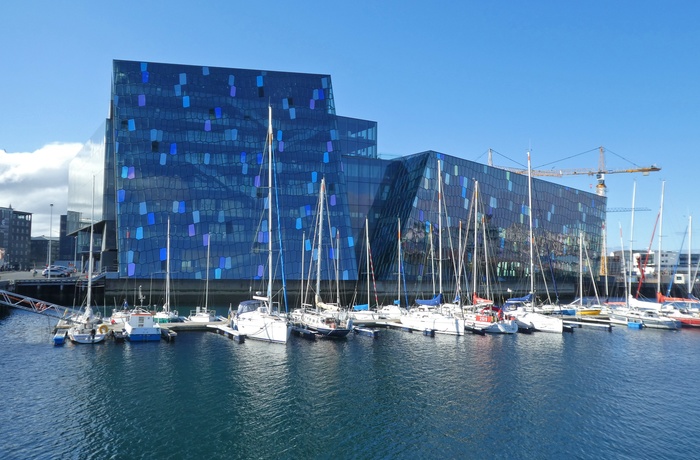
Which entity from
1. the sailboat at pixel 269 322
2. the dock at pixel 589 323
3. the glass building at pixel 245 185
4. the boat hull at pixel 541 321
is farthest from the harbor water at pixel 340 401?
the glass building at pixel 245 185

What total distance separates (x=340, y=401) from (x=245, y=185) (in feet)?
194

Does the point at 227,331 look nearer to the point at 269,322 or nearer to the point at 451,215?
the point at 269,322

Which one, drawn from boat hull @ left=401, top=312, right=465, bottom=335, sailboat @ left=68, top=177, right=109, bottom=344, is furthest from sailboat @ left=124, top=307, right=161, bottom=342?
boat hull @ left=401, top=312, right=465, bottom=335

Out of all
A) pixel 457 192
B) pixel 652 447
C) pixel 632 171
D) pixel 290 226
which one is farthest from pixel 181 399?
pixel 632 171

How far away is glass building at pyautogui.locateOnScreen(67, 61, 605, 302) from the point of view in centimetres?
8006

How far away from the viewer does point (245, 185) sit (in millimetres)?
84250

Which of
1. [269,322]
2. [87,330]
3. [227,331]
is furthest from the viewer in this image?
[227,331]

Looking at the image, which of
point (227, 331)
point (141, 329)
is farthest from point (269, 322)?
point (141, 329)

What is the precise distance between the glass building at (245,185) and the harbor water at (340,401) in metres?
33.3

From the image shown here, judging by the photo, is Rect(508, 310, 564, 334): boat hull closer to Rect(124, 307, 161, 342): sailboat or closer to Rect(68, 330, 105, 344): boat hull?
Rect(124, 307, 161, 342): sailboat

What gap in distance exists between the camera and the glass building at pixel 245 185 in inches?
3152

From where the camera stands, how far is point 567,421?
27.0 meters

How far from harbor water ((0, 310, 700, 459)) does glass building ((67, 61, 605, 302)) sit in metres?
33.3

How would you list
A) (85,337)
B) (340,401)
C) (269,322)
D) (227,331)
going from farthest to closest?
(227,331)
(269,322)
(85,337)
(340,401)
